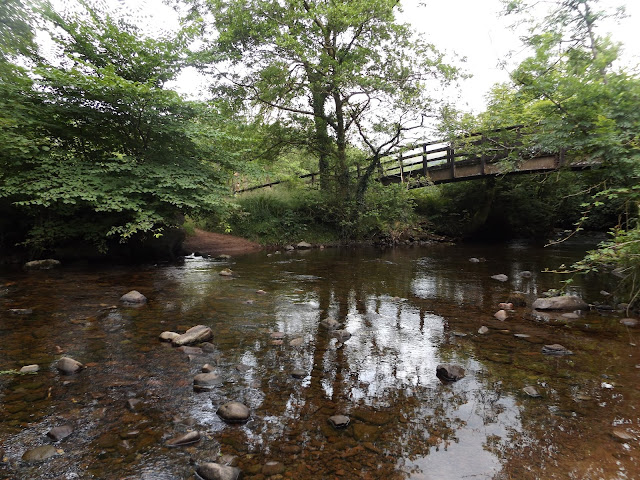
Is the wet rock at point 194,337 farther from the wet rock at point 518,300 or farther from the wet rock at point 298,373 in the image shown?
the wet rock at point 518,300

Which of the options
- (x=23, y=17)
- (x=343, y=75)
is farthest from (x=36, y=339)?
(x=343, y=75)

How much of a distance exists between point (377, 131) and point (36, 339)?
49.6ft

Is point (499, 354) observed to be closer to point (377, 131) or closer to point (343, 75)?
point (343, 75)

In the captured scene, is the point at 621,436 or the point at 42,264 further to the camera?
the point at 42,264

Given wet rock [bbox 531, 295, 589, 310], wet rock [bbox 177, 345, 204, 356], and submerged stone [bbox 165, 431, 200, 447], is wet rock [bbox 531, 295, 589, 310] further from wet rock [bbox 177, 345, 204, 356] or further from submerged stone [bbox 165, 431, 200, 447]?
submerged stone [bbox 165, 431, 200, 447]

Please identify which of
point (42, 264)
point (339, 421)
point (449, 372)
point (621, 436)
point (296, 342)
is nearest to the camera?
point (621, 436)

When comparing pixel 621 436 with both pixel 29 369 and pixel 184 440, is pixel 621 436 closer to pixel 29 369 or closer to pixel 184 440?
pixel 184 440

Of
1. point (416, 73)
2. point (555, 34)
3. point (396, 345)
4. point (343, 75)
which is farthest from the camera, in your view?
point (416, 73)

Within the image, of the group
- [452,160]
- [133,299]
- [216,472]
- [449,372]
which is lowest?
[449,372]

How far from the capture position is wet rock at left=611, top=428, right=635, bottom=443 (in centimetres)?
254

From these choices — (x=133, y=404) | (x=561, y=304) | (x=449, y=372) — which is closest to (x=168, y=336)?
→ (x=133, y=404)

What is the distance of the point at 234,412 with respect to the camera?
2764 mm

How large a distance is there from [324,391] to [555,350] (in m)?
2.99

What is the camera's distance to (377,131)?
16.4m
